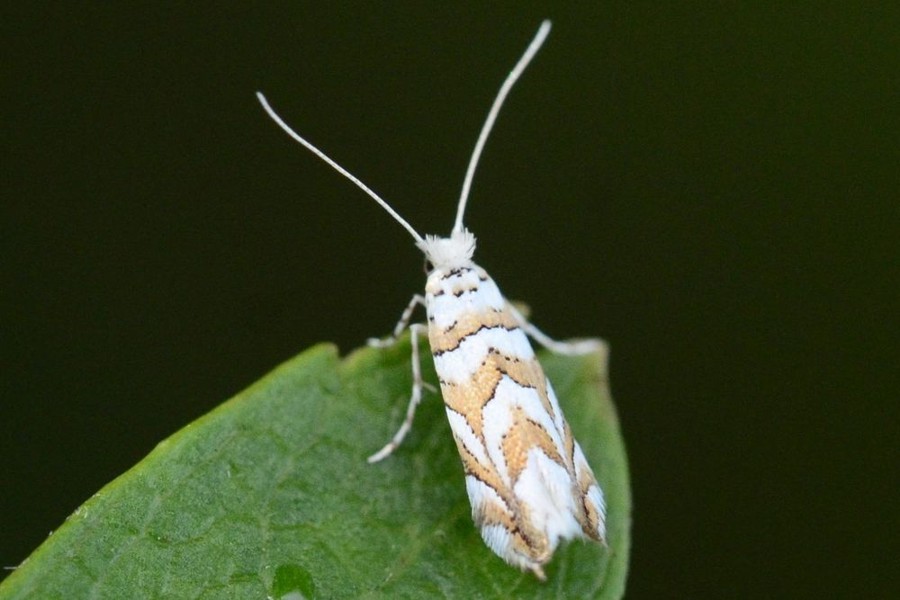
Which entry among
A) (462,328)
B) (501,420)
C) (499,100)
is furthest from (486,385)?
(499,100)

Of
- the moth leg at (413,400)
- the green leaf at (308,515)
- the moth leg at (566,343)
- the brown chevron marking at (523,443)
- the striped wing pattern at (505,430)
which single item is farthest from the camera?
the moth leg at (566,343)

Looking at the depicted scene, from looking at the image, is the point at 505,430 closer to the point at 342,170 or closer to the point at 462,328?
the point at 462,328

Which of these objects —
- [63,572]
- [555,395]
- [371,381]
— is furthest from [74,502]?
A: [555,395]

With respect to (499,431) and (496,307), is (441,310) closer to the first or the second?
(496,307)

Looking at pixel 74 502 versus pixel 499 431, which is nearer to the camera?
pixel 499 431

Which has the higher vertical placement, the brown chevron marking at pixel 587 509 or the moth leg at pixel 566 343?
the moth leg at pixel 566 343

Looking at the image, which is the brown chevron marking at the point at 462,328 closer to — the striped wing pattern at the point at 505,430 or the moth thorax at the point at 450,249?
the striped wing pattern at the point at 505,430

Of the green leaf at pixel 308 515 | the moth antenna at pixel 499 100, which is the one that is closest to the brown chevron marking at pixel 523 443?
the green leaf at pixel 308 515
